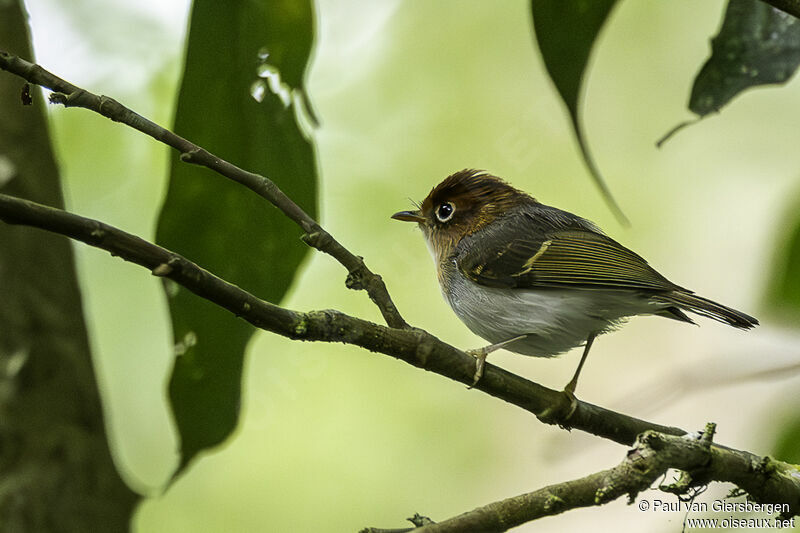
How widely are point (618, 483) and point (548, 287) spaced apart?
1189 mm

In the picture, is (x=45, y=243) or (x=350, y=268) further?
(x=45, y=243)

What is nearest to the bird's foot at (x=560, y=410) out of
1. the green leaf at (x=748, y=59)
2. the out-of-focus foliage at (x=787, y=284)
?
the out-of-focus foliage at (x=787, y=284)

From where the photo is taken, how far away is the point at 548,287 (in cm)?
254

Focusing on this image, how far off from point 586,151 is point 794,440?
3.06 ft

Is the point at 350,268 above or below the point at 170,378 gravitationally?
above

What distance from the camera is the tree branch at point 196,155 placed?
Answer: 1.37m

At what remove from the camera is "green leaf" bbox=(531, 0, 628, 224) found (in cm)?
196

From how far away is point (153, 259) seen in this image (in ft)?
3.84

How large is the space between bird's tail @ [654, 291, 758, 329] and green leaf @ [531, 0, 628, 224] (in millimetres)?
434

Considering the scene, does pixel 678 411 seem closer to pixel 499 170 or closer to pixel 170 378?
pixel 499 170

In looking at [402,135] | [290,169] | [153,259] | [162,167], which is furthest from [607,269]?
[162,167]

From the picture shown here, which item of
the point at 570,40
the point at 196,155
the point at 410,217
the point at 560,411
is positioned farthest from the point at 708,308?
the point at 196,155

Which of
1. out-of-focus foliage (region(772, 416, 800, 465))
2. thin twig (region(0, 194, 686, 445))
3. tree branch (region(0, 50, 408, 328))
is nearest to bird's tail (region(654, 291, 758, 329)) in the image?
out-of-focus foliage (region(772, 416, 800, 465))

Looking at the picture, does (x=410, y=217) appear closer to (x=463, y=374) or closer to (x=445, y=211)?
(x=445, y=211)
